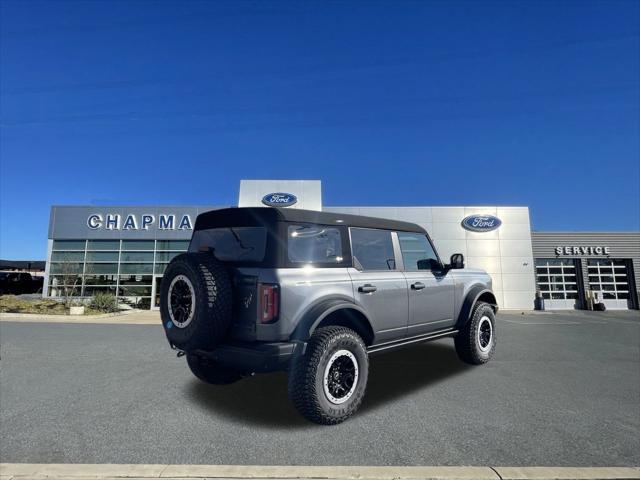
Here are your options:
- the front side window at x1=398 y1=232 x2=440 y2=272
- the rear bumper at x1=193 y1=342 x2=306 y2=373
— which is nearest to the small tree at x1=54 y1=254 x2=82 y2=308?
the rear bumper at x1=193 y1=342 x2=306 y2=373

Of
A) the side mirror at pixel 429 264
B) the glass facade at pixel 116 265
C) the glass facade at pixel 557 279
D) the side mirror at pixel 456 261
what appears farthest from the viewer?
the glass facade at pixel 557 279

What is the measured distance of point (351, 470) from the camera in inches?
88.7

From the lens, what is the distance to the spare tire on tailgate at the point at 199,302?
9.97 feet

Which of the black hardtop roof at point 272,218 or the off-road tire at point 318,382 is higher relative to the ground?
the black hardtop roof at point 272,218

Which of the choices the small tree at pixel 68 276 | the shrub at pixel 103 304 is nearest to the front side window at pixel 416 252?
the shrub at pixel 103 304

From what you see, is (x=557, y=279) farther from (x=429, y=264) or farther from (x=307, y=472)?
(x=307, y=472)

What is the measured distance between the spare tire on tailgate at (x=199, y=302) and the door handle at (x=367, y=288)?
4.51 ft

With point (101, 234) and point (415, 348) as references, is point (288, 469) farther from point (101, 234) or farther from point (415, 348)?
point (101, 234)

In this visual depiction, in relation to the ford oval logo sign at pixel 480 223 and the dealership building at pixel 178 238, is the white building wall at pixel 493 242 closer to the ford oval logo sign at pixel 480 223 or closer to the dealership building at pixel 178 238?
the dealership building at pixel 178 238

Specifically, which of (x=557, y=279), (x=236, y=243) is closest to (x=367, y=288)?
(x=236, y=243)

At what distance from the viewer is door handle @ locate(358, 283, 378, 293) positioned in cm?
365

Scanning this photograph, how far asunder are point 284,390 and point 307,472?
5.83 ft

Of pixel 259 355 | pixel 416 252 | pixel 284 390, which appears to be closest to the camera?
pixel 259 355

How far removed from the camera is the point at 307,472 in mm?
2234
